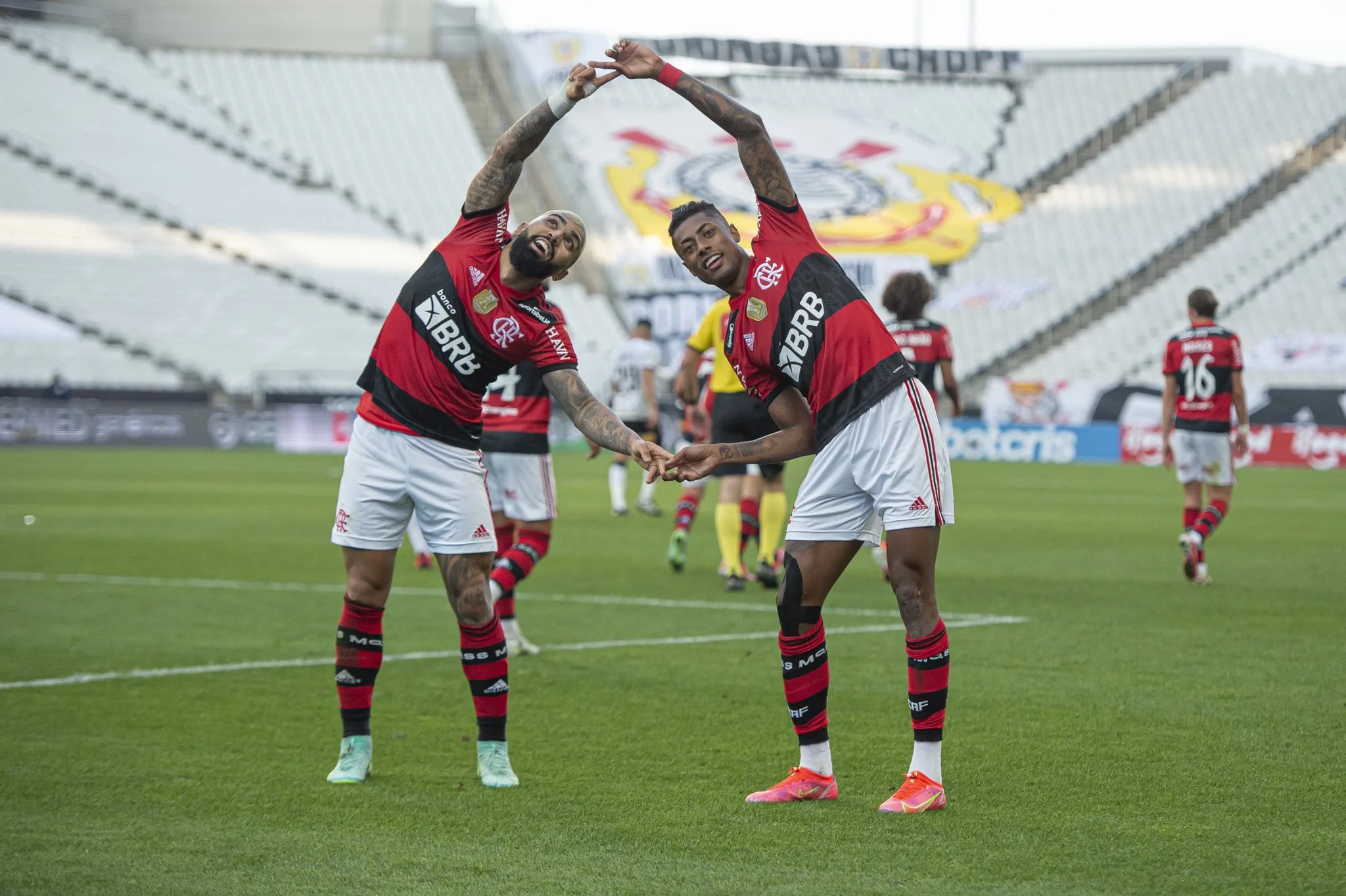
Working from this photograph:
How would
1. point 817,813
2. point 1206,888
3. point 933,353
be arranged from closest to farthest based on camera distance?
point 1206,888 < point 817,813 < point 933,353

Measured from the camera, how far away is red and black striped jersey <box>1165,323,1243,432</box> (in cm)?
1191

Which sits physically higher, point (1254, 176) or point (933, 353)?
point (1254, 176)

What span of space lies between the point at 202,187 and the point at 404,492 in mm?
42427

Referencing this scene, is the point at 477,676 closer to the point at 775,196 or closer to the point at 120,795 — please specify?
the point at 120,795

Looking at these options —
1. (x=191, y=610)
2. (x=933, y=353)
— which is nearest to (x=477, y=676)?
(x=191, y=610)

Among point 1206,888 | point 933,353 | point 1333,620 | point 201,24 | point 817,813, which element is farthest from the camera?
point 201,24

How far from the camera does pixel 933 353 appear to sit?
1102 cm

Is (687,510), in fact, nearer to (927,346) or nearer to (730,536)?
(730,536)

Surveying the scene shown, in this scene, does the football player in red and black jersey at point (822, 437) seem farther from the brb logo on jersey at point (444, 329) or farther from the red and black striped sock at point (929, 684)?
the brb logo on jersey at point (444, 329)

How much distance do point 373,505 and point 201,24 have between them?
5145 cm

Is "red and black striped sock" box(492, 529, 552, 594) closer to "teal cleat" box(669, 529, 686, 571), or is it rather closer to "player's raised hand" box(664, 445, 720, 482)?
"player's raised hand" box(664, 445, 720, 482)

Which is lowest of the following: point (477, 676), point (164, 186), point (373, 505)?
point (477, 676)

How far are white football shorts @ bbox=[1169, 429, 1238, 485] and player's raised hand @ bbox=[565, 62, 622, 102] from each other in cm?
799

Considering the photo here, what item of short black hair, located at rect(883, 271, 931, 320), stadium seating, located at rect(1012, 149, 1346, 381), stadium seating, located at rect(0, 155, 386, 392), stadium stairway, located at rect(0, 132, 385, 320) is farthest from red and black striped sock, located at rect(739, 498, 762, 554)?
stadium stairway, located at rect(0, 132, 385, 320)
